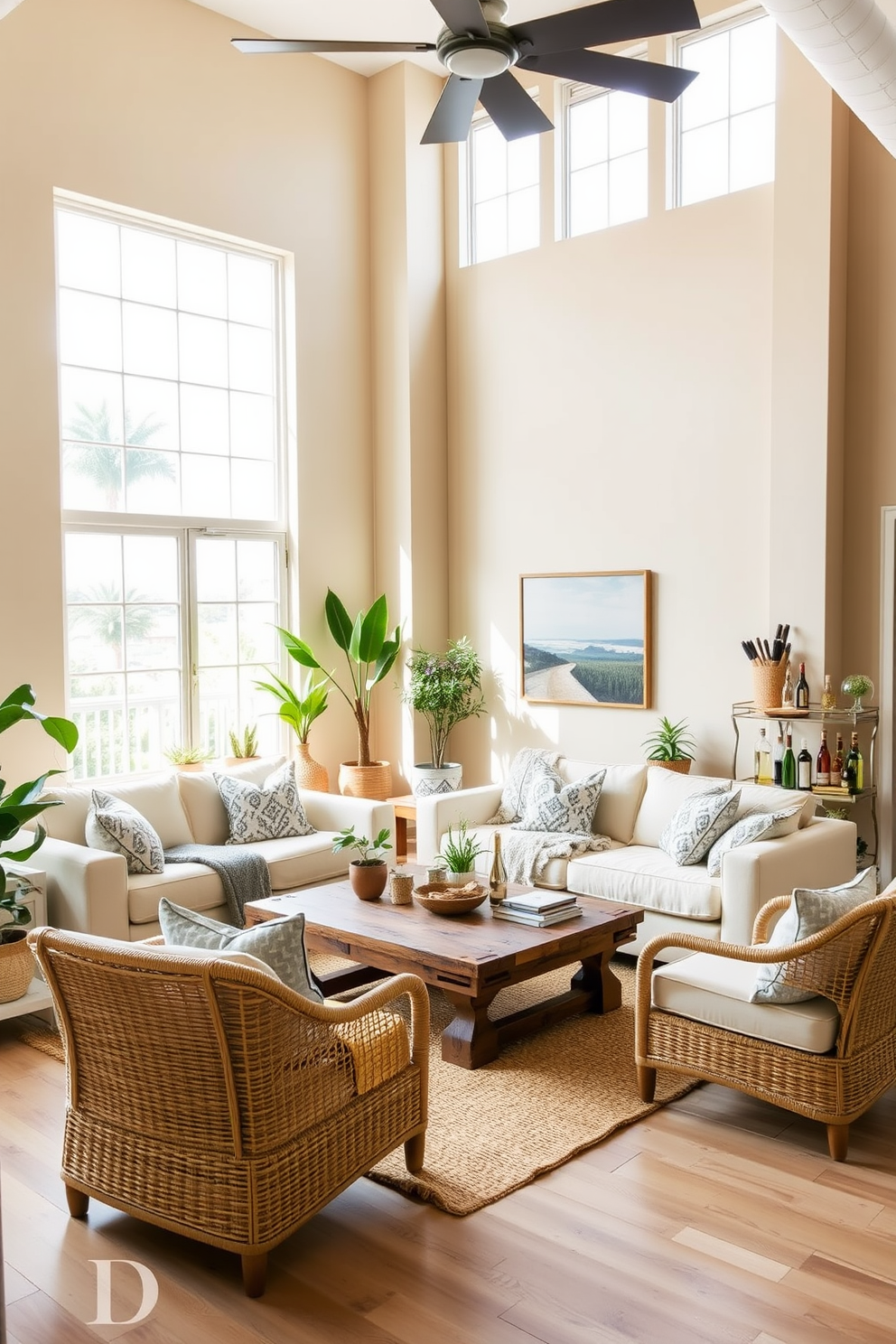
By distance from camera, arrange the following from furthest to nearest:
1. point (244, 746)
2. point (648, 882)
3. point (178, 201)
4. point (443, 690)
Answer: point (443, 690)
point (244, 746)
point (178, 201)
point (648, 882)

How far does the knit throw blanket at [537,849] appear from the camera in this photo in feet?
17.7

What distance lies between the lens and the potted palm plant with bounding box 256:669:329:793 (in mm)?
7215

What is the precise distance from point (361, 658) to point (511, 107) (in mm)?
3963

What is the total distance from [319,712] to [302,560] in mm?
1020

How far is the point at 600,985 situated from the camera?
4.62 meters

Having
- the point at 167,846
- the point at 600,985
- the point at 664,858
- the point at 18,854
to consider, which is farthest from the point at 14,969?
the point at 664,858

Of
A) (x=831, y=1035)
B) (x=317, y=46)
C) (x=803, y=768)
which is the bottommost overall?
(x=831, y=1035)

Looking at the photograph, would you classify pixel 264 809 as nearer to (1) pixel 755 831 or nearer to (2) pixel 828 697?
(1) pixel 755 831

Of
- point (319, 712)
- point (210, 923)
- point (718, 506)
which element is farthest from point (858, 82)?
point (319, 712)

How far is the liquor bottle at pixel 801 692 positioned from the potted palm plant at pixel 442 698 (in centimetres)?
224

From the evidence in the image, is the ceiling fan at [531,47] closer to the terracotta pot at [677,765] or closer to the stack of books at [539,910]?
the stack of books at [539,910]

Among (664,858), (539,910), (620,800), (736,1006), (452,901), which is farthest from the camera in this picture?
(620,800)

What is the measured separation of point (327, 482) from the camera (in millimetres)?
7637

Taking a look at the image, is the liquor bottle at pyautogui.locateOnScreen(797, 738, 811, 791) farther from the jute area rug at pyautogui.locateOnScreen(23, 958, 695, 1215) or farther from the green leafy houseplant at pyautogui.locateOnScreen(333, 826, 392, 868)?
the green leafy houseplant at pyautogui.locateOnScreen(333, 826, 392, 868)
